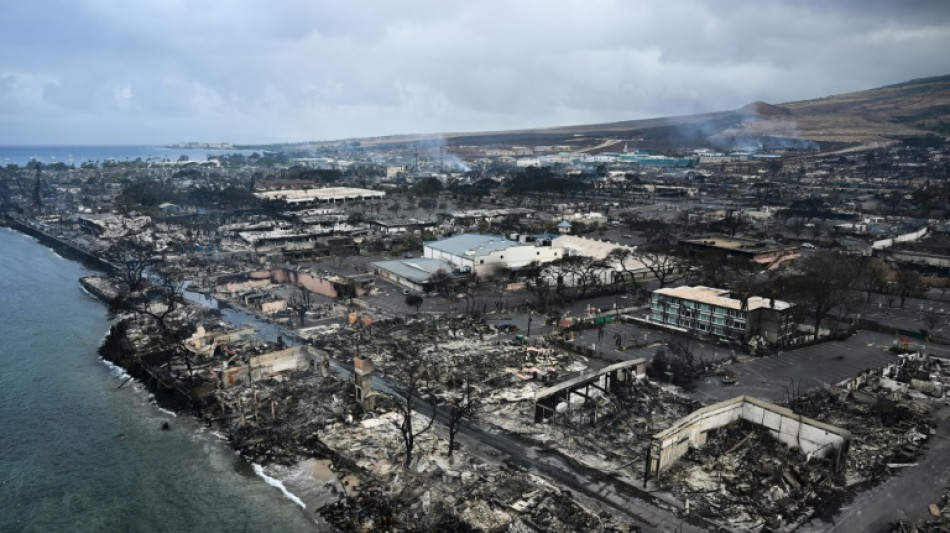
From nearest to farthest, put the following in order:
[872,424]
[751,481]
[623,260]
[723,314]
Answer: [751,481], [872,424], [723,314], [623,260]

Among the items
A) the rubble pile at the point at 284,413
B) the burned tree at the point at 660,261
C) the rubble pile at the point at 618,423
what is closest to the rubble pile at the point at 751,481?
the rubble pile at the point at 618,423

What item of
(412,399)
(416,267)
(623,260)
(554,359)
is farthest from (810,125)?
(412,399)

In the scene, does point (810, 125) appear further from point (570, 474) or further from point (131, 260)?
point (570, 474)

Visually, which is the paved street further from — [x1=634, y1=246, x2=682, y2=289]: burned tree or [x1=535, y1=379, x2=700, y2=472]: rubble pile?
[x1=634, y1=246, x2=682, y2=289]: burned tree

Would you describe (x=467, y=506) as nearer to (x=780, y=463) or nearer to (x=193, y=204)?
(x=780, y=463)

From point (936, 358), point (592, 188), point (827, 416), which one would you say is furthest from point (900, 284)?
point (592, 188)

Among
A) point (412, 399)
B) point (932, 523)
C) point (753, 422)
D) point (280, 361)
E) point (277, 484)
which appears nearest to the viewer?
point (932, 523)

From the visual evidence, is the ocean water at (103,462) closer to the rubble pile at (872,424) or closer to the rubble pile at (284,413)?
the rubble pile at (284,413)
